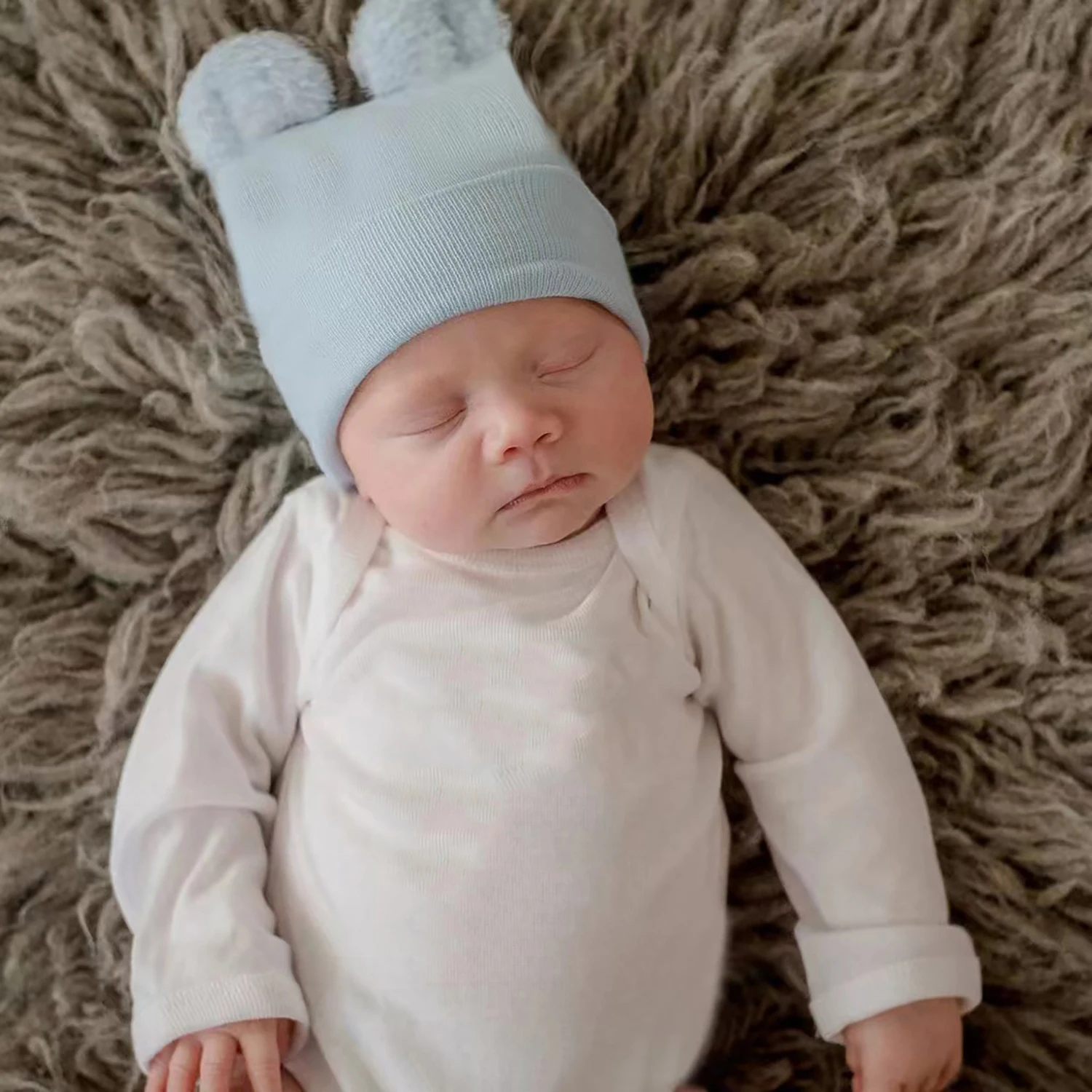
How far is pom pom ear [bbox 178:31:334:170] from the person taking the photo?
93 centimetres

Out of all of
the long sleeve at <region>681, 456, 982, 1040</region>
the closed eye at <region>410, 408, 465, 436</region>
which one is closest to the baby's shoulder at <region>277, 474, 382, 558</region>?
the closed eye at <region>410, 408, 465, 436</region>

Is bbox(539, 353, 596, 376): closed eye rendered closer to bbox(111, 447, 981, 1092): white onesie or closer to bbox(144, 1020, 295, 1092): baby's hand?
bbox(111, 447, 981, 1092): white onesie

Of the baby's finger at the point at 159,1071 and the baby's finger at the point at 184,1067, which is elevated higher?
the baby's finger at the point at 184,1067

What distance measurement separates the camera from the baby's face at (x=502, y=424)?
33.9 inches

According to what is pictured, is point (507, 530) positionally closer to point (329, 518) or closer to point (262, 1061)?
point (329, 518)

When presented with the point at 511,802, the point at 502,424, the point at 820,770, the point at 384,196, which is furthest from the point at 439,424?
the point at 820,770

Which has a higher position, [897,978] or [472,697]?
[472,697]

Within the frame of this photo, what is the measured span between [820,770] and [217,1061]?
1.50 ft

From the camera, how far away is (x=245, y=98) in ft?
3.06

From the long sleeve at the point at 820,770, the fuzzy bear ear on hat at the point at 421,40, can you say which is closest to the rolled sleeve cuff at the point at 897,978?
the long sleeve at the point at 820,770

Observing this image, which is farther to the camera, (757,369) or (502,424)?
(757,369)

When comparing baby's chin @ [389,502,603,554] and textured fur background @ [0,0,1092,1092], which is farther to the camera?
textured fur background @ [0,0,1092,1092]

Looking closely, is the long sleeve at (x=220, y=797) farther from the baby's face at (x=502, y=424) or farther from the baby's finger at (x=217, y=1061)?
the baby's face at (x=502, y=424)

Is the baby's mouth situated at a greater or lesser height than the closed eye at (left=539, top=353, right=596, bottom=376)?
lesser
